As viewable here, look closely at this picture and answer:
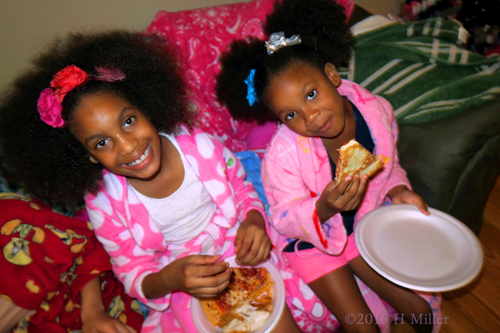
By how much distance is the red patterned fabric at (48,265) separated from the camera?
1195 mm

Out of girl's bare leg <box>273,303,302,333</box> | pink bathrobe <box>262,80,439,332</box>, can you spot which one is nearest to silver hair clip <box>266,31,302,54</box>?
pink bathrobe <box>262,80,439,332</box>

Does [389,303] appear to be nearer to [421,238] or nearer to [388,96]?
[421,238]

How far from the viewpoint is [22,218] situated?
124 cm

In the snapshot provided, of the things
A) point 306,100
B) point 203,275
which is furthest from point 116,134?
point 306,100

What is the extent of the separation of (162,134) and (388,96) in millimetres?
1180

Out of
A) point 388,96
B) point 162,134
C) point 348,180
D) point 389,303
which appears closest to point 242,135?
point 162,134

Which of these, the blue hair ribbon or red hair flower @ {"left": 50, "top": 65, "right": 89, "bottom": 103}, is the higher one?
red hair flower @ {"left": 50, "top": 65, "right": 89, "bottom": 103}

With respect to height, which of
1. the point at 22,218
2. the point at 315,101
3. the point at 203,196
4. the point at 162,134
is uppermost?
the point at 315,101

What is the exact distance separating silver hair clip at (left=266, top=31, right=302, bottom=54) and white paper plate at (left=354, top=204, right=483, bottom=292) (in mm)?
784

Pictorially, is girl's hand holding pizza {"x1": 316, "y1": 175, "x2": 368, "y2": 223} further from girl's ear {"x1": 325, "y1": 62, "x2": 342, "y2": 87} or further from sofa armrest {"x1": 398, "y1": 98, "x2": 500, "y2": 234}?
sofa armrest {"x1": 398, "y1": 98, "x2": 500, "y2": 234}

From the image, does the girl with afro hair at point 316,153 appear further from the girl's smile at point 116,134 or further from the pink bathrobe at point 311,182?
the girl's smile at point 116,134

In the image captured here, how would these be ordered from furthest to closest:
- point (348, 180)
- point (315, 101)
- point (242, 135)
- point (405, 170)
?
point (242, 135) < point (405, 170) < point (315, 101) < point (348, 180)

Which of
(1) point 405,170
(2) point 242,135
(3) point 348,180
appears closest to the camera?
(3) point 348,180

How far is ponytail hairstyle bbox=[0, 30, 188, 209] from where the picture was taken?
112 cm
